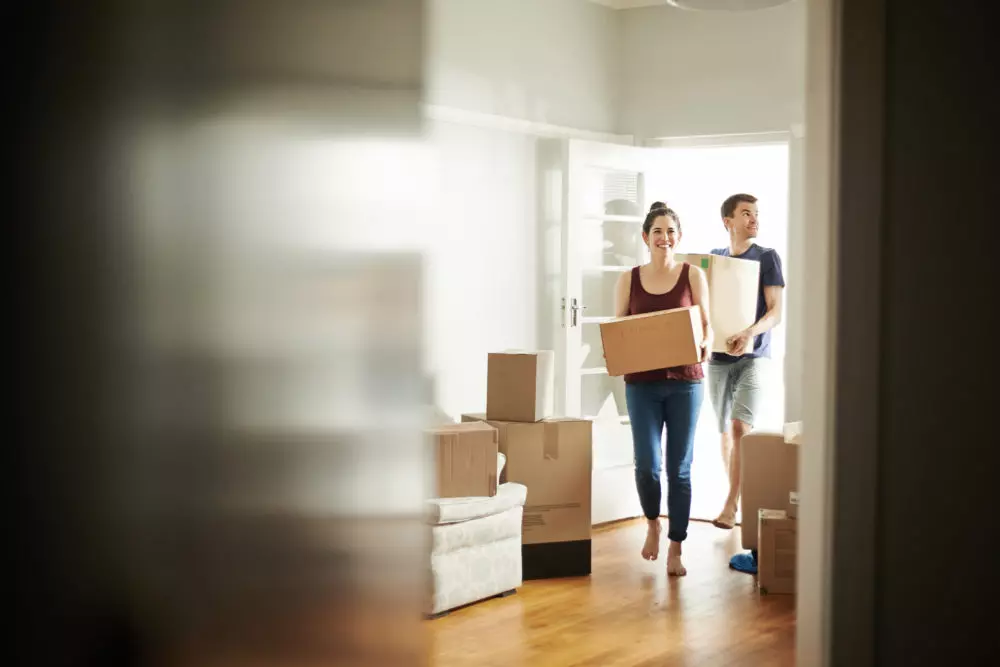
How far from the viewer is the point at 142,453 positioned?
1099 millimetres

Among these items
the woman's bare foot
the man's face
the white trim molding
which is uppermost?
the white trim molding

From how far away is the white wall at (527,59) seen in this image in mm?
4629

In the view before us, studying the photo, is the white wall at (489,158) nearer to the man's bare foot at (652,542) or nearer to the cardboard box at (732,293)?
the cardboard box at (732,293)

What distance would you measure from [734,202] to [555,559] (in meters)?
1.91

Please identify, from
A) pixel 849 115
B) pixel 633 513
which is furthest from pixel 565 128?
pixel 849 115

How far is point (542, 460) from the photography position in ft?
13.7

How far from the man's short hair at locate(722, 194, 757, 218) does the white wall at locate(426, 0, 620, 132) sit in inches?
36.8

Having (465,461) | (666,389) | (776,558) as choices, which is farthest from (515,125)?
(776,558)

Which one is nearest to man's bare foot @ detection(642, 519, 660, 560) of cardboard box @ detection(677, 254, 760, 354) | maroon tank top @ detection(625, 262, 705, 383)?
maroon tank top @ detection(625, 262, 705, 383)

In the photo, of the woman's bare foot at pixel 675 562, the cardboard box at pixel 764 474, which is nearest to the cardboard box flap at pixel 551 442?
the woman's bare foot at pixel 675 562

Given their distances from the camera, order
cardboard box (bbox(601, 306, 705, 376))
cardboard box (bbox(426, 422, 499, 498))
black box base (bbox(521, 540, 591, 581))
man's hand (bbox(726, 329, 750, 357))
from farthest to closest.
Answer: man's hand (bbox(726, 329, 750, 357))
black box base (bbox(521, 540, 591, 581))
cardboard box (bbox(601, 306, 705, 376))
cardboard box (bbox(426, 422, 499, 498))

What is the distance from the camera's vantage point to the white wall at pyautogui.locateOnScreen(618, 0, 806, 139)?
5098mm

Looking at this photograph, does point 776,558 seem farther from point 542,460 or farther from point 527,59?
point 527,59

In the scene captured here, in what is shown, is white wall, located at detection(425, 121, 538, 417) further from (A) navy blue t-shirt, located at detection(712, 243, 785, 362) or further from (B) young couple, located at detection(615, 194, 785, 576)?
(A) navy blue t-shirt, located at detection(712, 243, 785, 362)
